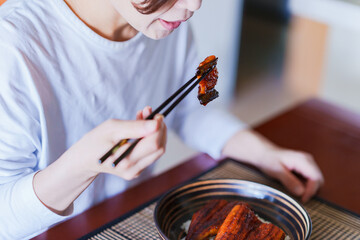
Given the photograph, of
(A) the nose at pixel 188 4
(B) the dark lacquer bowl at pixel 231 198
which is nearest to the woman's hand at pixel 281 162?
(B) the dark lacquer bowl at pixel 231 198

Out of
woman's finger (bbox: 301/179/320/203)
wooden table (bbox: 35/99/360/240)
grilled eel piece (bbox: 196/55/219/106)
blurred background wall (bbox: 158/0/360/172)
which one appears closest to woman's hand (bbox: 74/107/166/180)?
grilled eel piece (bbox: 196/55/219/106)

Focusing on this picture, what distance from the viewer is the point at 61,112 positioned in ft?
2.90

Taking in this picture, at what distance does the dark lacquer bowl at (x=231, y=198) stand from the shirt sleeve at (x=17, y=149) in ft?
0.59

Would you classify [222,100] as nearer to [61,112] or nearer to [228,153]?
[228,153]

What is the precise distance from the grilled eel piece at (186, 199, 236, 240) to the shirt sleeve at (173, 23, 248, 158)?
289 millimetres

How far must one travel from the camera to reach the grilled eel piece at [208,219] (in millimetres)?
772

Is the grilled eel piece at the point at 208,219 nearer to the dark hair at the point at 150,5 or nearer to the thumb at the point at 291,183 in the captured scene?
the thumb at the point at 291,183

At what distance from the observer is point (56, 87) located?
34.0 inches

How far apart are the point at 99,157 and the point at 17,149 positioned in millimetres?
198

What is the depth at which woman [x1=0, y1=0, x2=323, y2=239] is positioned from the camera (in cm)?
70

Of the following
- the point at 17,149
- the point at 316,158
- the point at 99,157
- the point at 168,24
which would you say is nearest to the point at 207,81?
the point at 168,24

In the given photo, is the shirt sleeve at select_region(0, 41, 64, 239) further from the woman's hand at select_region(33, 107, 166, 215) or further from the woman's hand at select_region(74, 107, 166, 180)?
the woman's hand at select_region(74, 107, 166, 180)

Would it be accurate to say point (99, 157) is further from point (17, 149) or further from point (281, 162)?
point (281, 162)

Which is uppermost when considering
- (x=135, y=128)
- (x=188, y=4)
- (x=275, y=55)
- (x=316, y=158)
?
(x=188, y=4)
